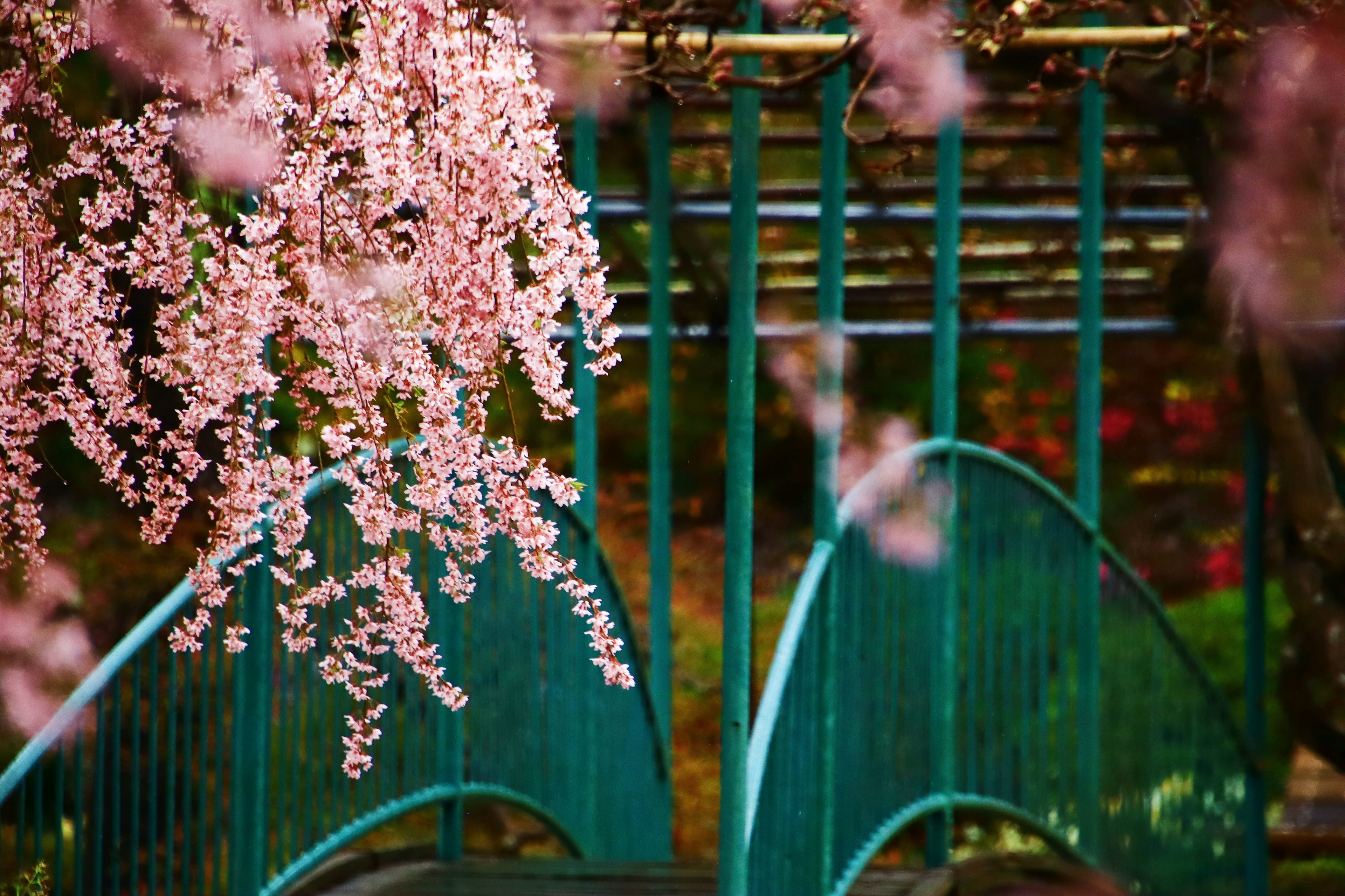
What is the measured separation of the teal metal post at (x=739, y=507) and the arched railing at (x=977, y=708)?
7 centimetres

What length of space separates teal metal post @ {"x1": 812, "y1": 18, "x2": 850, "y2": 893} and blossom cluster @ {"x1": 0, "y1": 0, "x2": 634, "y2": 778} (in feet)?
4.91

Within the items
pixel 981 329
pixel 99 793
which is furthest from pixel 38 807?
pixel 981 329

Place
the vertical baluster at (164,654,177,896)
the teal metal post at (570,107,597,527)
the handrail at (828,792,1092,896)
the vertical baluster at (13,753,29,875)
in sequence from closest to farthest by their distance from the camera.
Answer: the vertical baluster at (13,753,29,875) → the vertical baluster at (164,654,177,896) → the handrail at (828,792,1092,896) → the teal metal post at (570,107,597,527)

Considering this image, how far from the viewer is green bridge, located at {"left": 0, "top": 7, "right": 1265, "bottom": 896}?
3.14 m

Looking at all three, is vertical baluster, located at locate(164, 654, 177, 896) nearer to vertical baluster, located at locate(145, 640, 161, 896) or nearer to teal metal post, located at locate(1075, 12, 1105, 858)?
vertical baluster, located at locate(145, 640, 161, 896)

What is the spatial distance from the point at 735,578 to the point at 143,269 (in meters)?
1.24

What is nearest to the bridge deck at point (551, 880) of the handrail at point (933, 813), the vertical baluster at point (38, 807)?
the handrail at point (933, 813)

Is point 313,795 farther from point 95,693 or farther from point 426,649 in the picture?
point 426,649

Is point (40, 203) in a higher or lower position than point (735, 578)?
higher

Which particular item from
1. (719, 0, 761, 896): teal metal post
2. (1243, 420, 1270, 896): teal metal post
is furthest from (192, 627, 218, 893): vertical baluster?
(1243, 420, 1270, 896): teal metal post

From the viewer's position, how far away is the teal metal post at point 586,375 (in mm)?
4809

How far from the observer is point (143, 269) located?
7.38 feet

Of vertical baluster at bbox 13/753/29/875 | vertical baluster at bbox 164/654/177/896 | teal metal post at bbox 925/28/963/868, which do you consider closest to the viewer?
vertical baluster at bbox 13/753/29/875

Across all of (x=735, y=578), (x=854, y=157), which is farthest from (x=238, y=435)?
(x=854, y=157)
